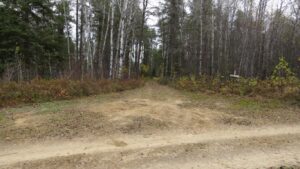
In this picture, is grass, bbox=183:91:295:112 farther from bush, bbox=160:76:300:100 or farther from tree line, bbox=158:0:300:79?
tree line, bbox=158:0:300:79

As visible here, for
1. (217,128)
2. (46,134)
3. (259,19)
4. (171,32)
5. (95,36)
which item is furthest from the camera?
(95,36)

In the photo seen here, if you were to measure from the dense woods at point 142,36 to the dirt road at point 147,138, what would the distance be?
23.7ft

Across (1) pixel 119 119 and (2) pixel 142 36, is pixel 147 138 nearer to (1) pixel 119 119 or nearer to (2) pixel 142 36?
(1) pixel 119 119

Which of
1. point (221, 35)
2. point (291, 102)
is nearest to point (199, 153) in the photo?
point (291, 102)

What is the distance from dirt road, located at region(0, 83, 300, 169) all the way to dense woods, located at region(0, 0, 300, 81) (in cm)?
722

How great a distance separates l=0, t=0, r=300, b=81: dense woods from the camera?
58.5ft

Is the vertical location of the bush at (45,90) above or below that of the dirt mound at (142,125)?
above

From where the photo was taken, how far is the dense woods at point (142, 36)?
17844mm

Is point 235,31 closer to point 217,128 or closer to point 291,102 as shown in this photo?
point 291,102

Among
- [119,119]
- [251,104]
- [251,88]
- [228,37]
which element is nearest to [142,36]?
[228,37]

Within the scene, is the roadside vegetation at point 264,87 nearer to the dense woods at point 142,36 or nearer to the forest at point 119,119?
the forest at point 119,119

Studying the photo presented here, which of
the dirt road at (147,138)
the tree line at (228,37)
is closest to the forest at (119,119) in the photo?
the dirt road at (147,138)

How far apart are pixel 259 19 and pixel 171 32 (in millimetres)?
8257

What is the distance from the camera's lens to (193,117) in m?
8.08
